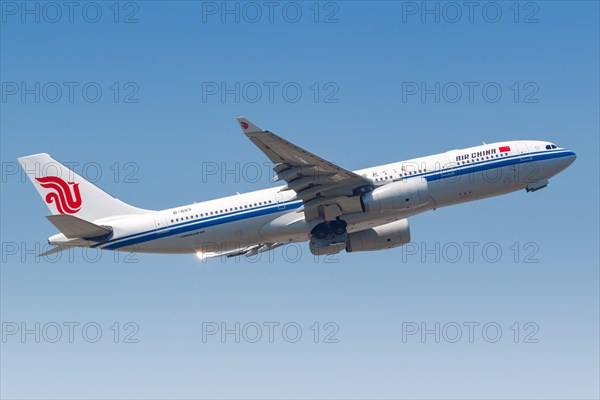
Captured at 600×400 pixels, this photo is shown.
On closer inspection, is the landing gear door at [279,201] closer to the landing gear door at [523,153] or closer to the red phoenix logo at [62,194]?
the red phoenix logo at [62,194]

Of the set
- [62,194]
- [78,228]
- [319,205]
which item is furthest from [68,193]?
[319,205]

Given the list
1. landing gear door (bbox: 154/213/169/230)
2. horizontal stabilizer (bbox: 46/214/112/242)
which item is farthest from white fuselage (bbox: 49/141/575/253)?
horizontal stabilizer (bbox: 46/214/112/242)

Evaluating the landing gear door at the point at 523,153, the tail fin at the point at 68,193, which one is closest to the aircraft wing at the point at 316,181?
the landing gear door at the point at 523,153

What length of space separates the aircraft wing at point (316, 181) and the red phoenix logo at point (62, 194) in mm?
13234

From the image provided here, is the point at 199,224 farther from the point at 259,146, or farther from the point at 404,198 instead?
the point at 404,198

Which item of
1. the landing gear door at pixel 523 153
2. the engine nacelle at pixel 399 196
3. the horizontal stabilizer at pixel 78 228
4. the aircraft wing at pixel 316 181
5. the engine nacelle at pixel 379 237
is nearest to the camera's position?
the aircraft wing at pixel 316 181

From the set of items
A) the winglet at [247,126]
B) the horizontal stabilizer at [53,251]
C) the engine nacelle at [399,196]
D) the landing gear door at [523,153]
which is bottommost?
the horizontal stabilizer at [53,251]

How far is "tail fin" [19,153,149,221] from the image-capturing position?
59.7 meters

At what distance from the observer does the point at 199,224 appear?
57344 millimetres

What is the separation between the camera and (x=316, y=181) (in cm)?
5603

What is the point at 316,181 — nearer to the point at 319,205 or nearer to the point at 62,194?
the point at 319,205

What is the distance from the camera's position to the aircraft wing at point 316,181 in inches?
2114

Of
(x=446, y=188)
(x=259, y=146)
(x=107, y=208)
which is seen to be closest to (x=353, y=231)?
(x=446, y=188)

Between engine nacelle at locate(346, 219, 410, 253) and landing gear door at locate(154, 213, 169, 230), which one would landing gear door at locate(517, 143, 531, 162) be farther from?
landing gear door at locate(154, 213, 169, 230)
